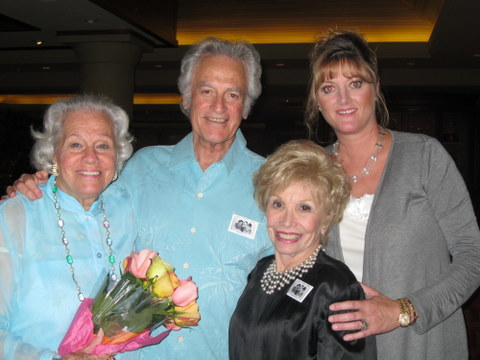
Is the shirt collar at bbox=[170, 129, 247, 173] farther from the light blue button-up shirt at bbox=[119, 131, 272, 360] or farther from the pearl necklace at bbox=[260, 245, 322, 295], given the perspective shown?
the pearl necklace at bbox=[260, 245, 322, 295]

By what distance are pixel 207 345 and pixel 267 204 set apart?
0.70 metres

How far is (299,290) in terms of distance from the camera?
1941 millimetres

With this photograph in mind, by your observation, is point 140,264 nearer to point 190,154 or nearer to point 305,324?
point 305,324

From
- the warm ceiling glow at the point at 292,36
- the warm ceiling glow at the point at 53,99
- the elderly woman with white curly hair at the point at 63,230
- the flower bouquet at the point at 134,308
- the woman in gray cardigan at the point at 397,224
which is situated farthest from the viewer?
the warm ceiling glow at the point at 53,99

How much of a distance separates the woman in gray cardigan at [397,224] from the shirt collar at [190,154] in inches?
18.0

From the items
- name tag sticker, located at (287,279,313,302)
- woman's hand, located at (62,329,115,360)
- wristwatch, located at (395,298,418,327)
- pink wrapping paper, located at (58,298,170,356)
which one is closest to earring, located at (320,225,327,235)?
name tag sticker, located at (287,279,313,302)

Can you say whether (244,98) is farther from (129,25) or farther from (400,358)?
(129,25)

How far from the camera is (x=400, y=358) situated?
212 centimetres

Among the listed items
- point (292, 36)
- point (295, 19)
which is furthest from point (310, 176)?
point (292, 36)

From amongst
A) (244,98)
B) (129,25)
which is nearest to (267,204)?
(244,98)

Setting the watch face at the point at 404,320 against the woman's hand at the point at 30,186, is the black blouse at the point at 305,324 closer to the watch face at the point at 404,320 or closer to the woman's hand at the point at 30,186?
the watch face at the point at 404,320

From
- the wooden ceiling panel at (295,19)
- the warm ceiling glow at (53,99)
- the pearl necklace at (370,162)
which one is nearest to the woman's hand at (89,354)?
the pearl necklace at (370,162)

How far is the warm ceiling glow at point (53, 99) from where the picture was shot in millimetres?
16781

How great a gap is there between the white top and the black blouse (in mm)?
263
